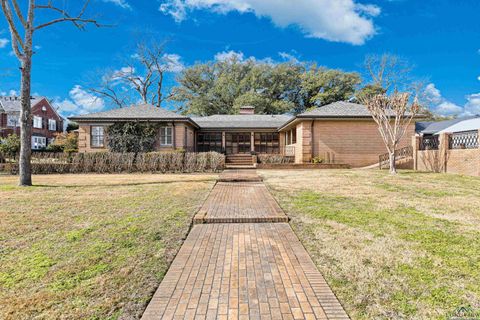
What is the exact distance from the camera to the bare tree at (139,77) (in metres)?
31.8

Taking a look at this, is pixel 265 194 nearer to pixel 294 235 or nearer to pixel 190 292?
pixel 294 235

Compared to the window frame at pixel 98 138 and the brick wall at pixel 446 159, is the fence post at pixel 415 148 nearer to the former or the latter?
the brick wall at pixel 446 159

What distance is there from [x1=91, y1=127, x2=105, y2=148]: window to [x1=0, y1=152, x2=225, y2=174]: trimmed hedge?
3.79m

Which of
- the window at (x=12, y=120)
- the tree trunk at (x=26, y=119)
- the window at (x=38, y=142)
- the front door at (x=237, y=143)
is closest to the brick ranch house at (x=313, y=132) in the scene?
the front door at (x=237, y=143)

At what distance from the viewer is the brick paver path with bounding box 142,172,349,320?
2305mm

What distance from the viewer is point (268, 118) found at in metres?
27.9

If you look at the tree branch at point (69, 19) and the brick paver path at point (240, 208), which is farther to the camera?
the tree branch at point (69, 19)

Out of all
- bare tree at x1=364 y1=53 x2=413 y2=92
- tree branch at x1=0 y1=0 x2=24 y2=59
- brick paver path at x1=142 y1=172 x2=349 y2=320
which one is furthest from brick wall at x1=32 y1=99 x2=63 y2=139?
bare tree at x1=364 y1=53 x2=413 y2=92

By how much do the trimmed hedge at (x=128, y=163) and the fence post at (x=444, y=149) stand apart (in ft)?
38.6

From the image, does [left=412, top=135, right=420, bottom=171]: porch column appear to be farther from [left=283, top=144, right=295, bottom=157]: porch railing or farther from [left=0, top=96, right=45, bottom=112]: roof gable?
[left=0, top=96, right=45, bottom=112]: roof gable

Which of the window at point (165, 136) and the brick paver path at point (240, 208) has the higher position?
the window at point (165, 136)

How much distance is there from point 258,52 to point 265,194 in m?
37.1

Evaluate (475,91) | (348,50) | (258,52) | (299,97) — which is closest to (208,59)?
(258,52)

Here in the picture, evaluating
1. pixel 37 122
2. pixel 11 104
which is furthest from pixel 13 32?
pixel 37 122
